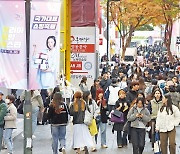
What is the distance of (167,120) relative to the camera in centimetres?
1512

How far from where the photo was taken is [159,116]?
15.1 meters

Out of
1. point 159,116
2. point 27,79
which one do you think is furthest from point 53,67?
point 159,116

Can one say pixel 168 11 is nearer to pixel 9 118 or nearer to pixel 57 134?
pixel 9 118

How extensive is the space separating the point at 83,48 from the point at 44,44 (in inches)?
731

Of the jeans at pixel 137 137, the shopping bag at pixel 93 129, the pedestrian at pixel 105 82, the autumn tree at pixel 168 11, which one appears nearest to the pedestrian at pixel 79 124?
the shopping bag at pixel 93 129

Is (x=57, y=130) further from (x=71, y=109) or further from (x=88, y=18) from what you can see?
(x=88, y=18)

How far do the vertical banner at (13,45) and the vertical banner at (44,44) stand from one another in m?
0.16

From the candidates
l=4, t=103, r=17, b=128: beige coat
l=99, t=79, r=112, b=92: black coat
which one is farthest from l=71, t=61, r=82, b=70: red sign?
l=4, t=103, r=17, b=128: beige coat

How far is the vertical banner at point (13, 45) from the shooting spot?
35.1 feet

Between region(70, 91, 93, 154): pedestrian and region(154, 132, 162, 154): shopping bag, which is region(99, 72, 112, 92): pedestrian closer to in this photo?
region(70, 91, 93, 154): pedestrian

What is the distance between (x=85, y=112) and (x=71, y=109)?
356 millimetres

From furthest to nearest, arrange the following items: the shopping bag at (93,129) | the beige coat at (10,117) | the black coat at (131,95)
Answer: the black coat at (131,95) → the shopping bag at (93,129) → the beige coat at (10,117)

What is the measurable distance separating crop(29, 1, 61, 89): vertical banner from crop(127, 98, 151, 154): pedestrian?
15.7 feet

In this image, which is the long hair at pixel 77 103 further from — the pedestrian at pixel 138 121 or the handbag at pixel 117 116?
the handbag at pixel 117 116
